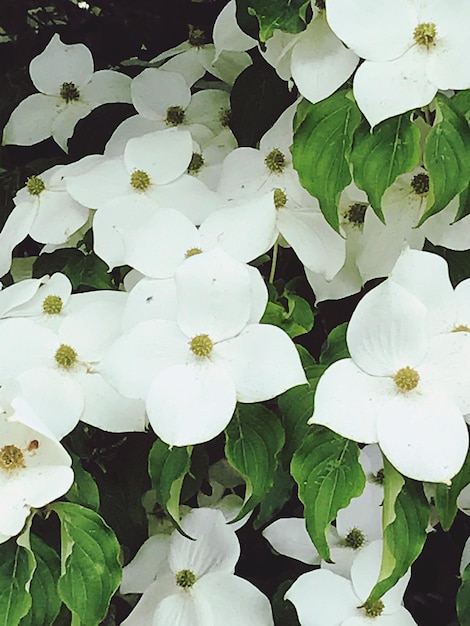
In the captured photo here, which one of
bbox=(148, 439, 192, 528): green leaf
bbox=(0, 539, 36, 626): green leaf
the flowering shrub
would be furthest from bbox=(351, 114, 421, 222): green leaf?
bbox=(0, 539, 36, 626): green leaf

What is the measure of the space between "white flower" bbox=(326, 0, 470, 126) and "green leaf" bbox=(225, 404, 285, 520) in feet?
0.70

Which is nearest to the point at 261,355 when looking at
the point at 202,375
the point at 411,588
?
the point at 202,375

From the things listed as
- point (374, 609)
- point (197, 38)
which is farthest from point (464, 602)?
point (197, 38)

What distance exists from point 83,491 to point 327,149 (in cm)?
29

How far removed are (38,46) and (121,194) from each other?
31 centimetres

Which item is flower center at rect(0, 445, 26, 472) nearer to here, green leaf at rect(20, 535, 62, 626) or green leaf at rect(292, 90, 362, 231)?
green leaf at rect(20, 535, 62, 626)

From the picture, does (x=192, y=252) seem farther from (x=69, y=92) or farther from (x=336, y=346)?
(x=69, y=92)

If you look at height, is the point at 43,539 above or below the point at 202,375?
below

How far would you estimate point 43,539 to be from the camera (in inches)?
25.7

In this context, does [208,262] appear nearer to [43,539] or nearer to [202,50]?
[43,539]

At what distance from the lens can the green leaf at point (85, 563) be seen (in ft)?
1.95

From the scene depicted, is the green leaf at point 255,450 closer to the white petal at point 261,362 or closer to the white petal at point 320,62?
the white petal at point 261,362

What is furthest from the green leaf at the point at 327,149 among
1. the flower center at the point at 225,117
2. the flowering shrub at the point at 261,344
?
the flower center at the point at 225,117

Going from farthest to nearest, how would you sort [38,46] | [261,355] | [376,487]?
[38,46]
[376,487]
[261,355]
